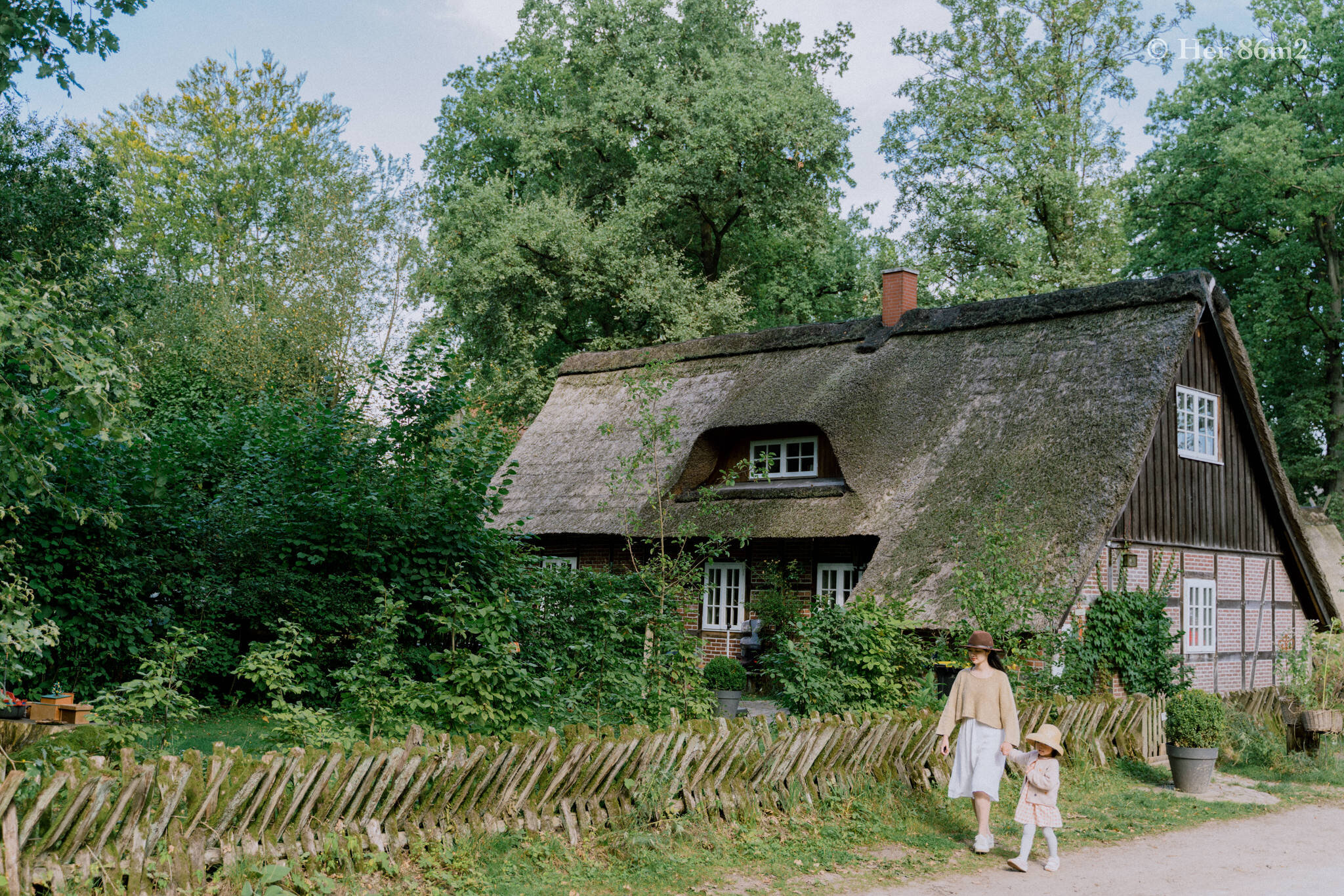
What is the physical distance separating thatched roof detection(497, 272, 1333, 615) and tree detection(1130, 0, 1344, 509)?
12526 millimetres

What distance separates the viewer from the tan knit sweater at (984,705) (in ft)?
26.8

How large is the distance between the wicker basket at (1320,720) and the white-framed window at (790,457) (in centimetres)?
816

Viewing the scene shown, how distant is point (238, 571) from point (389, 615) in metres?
5.99

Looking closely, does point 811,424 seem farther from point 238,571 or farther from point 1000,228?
point 1000,228

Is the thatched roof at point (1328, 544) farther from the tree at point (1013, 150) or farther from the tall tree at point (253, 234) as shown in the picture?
the tall tree at point (253, 234)

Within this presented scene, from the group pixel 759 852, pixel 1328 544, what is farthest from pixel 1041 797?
pixel 1328 544

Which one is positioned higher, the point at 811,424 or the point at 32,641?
the point at 811,424

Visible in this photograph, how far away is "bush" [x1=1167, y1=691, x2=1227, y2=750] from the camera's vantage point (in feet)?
36.8

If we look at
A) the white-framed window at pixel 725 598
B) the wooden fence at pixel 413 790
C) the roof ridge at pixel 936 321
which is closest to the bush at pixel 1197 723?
the wooden fence at pixel 413 790

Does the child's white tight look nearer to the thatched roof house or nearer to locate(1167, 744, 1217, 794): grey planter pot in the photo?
locate(1167, 744, 1217, 794): grey planter pot

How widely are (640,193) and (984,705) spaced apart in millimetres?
23129

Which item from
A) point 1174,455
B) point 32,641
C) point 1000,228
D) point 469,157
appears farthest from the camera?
point 469,157

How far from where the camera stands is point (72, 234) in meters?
20.9

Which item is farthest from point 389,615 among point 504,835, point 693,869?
point 693,869
